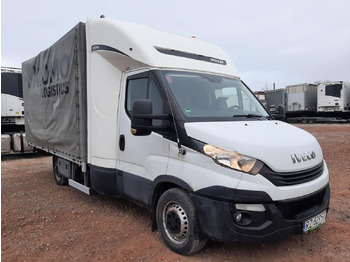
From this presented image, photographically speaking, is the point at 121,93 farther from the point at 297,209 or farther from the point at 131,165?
the point at 297,209

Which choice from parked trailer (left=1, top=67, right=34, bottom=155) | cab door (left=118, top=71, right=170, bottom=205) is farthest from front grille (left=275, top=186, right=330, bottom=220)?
parked trailer (left=1, top=67, right=34, bottom=155)

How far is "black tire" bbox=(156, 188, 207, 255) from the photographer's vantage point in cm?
323

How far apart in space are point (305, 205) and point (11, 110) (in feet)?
37.0

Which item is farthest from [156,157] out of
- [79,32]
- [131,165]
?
[79,32]

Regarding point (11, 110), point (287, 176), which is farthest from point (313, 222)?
point (11, 110)

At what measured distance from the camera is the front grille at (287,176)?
294cm

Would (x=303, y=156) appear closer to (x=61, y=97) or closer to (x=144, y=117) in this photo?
(x=144, y=117)

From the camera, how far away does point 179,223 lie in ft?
11.1

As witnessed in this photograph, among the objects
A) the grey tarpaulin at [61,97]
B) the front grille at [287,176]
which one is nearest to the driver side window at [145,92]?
the grey tarpaulin at [61,97]

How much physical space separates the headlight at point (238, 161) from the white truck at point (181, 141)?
0.01m

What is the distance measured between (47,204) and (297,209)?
4570 mm

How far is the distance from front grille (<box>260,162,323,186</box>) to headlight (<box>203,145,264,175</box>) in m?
0.09

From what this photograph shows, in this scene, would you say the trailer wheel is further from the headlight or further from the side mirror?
the headlight

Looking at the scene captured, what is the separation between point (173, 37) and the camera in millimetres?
4422
